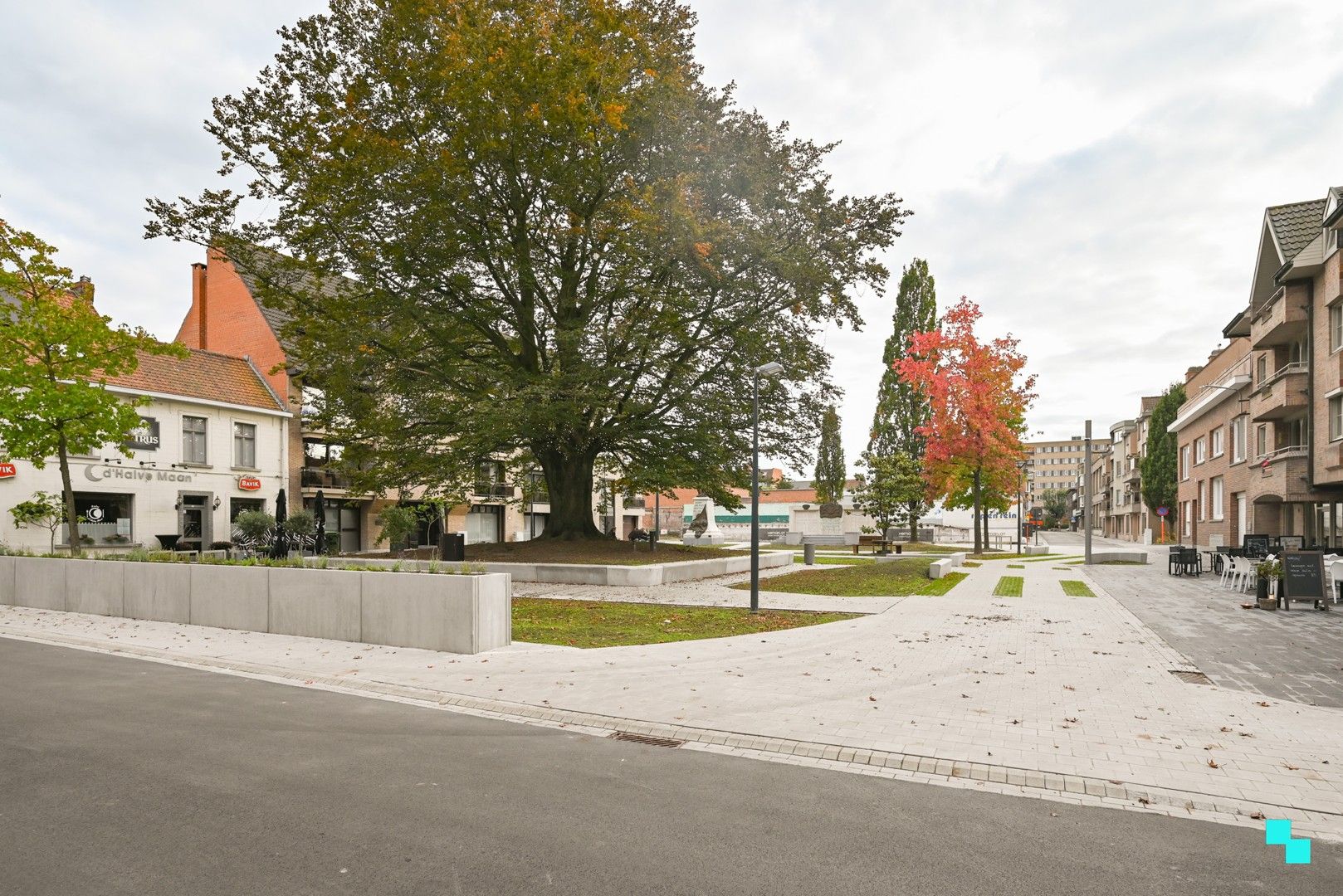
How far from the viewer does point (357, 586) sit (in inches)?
460

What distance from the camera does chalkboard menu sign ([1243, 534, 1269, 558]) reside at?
22.8 metres

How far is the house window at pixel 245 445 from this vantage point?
122 feet

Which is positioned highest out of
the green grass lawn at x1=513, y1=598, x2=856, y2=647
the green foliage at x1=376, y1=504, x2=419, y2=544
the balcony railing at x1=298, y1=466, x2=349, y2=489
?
the balcony railing at x1=298, y1=466, x2=349, y2=489

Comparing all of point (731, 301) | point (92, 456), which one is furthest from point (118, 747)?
point (92, 456)

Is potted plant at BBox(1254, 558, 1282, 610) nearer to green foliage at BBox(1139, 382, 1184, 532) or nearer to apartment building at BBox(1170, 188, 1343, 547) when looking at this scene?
apartment building at BBox(1170, 188, 1343, 547)

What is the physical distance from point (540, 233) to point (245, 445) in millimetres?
22493

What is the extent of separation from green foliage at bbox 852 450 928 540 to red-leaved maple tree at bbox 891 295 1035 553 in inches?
132

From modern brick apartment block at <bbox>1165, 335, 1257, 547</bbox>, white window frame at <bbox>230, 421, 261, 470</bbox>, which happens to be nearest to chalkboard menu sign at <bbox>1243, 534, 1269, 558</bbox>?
modern brick apartment block at <bbox>1165, 335, 1257, 547</bbox>

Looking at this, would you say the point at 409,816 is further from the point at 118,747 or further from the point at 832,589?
the point at 832,589

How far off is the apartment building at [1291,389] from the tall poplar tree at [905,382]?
49.1ft

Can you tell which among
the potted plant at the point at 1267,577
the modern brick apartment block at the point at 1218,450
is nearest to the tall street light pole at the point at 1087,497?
the modern brick apartment block at the point at 1218,450

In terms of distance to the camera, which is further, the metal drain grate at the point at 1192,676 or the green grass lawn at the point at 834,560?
the green grass lawn at the point at 834,560

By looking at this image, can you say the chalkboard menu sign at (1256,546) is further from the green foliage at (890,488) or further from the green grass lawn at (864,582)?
the green foliage at (890,488)

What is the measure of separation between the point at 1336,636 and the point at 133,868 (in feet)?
47.9
